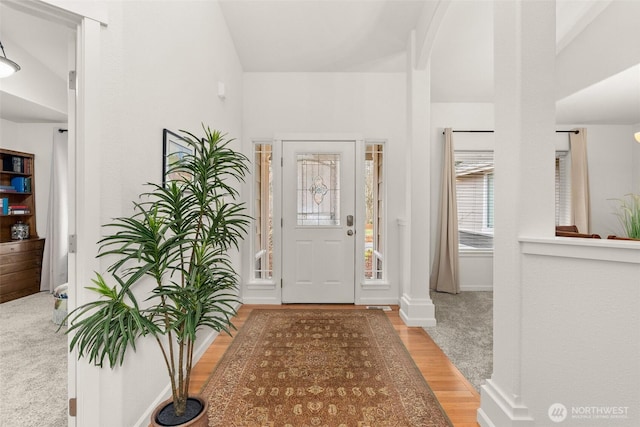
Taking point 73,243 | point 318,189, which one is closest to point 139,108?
→ point 73,243

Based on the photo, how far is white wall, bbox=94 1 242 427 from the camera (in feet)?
4.39

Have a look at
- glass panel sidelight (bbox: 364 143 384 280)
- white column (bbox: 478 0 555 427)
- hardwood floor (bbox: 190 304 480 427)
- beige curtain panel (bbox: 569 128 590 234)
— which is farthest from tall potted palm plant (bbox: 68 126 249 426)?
beige curtain panel (bbox: 569 128 590 234)

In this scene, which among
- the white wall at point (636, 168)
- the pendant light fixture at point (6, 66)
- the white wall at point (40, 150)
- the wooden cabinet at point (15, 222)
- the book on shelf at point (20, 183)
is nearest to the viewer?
the pendant light fixture at point (6, 66)

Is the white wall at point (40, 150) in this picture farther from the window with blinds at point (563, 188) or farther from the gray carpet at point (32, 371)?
the window with blinds at point (563, 188)

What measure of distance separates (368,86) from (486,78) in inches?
57.9

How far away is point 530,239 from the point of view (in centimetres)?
136

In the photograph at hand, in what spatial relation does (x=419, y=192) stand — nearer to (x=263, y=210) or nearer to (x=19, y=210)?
(x=263, y=210)

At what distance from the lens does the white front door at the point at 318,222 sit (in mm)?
3602

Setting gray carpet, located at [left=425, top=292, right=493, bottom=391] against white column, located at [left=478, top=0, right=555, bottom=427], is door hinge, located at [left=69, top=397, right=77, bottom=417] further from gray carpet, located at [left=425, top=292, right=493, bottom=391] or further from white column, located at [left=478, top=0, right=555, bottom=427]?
gray carpet, located at [left=425, top=292, right=493, bottom=391]

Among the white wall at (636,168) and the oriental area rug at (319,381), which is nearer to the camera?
the oriental area rug at (319,381)

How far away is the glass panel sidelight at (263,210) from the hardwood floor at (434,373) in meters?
0.93

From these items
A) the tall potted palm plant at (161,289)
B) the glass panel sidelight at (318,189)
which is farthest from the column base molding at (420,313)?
the tall potted palm plant at (161,289)

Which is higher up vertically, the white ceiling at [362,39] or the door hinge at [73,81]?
the white ceiling at [362,39]

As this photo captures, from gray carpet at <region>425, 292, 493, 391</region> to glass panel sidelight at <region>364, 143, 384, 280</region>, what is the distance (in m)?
0.90
